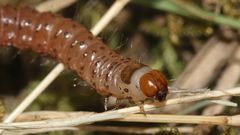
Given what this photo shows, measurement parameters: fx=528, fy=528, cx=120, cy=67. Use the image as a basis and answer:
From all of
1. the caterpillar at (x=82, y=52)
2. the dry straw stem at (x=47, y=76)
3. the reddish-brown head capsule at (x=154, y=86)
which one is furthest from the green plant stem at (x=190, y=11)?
the reddish-brown head capsule at (x=154, y=86)

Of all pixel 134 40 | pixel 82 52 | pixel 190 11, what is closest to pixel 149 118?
pixel 82 52

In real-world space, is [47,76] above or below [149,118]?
above

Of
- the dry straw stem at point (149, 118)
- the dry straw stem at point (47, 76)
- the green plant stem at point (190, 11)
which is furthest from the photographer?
the green plant stem at point (190, 11)

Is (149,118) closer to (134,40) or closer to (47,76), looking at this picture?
(47,76)

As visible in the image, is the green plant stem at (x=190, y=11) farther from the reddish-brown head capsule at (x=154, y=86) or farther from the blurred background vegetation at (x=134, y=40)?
the reddish-brown head capsule at (x=154, y=86)

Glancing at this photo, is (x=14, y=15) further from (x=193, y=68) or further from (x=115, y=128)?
(x=193, y=68)

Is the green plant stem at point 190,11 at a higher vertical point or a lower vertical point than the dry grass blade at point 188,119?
higher

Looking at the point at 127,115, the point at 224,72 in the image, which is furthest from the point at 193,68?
the point at 127,115

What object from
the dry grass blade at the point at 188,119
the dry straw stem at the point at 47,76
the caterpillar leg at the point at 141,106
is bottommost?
the dry grass blade at the point at 188,119
